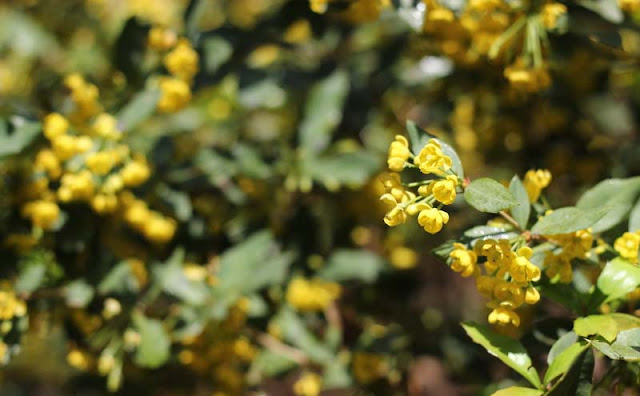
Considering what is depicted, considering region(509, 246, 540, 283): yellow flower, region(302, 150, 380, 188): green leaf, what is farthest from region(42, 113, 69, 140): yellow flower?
region(509, 246, 540, 283): yellow flower

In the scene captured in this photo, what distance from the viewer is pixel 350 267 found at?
169 centimetres

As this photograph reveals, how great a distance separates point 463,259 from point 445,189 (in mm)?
91

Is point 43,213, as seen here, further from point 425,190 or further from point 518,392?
point 518,392

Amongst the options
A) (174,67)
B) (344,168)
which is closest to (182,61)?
(174,67)

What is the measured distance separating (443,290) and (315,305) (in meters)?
1.06

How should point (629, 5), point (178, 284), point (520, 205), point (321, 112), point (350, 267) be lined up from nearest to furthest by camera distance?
point (520, 205) < point (629, 5) < point (178, 284) < point (321, 112) < point (350, 267)

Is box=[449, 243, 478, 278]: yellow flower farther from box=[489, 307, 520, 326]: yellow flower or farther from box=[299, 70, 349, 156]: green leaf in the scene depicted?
box=[299, 70, 349, 156]: green leaf

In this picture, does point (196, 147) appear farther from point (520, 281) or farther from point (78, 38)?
point (520, 281)

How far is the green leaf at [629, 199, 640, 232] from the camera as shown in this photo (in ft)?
3.29

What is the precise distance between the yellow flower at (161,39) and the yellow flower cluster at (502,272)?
34.6 inches

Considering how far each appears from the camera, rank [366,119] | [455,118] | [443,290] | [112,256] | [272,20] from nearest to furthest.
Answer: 1. [112,256]
2. [272,20]
3. [366,119]
4. [455,118]
5. [443,290]

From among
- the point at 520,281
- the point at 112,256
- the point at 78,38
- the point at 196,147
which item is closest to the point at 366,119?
the point at 196,147

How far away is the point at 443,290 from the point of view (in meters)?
2.60

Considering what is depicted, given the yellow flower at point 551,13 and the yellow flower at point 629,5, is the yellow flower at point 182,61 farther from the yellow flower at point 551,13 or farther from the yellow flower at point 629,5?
the yellow flower at point 629,5
